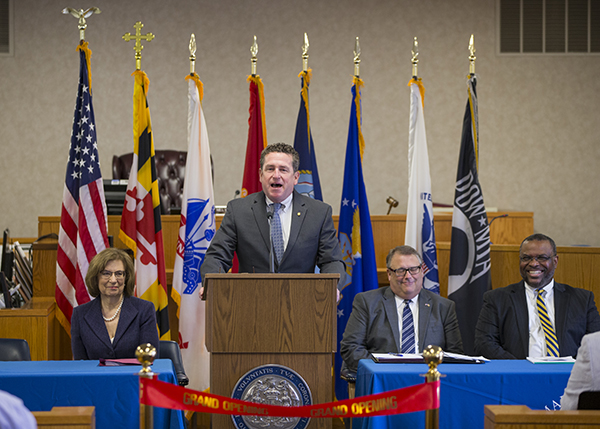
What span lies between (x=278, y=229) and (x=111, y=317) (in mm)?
1076

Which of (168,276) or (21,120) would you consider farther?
(21,120)

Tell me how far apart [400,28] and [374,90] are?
33.3 inches

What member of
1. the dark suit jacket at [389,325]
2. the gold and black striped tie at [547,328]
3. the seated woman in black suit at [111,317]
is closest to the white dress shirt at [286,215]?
the dark suit jacket at [389,325]

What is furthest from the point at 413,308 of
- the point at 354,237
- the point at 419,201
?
the point at 419,201

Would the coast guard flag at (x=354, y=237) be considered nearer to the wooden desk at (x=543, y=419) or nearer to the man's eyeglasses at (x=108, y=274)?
the man's eyeglasses at (x=108, y=274)

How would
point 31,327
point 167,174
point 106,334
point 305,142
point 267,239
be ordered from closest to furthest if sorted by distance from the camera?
point 267,239
point 106,334
point 31,327
point 305,142
point 167,174

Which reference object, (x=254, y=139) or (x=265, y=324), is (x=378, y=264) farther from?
(x=265, y=324)

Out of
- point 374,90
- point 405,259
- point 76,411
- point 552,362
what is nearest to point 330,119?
point 374,90

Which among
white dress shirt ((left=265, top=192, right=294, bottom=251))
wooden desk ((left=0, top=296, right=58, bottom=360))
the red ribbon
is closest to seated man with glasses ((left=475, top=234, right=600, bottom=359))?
white dress shirt ((left=265, top=192, right=294, bottom=251))

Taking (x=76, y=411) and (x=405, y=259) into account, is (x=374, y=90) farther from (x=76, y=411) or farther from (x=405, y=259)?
(x=76, y=411)

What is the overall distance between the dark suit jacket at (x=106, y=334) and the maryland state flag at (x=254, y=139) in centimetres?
142

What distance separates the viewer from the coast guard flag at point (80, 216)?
169 inches

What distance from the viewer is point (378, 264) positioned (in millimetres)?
5129

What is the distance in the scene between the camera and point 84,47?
4.42 metres
